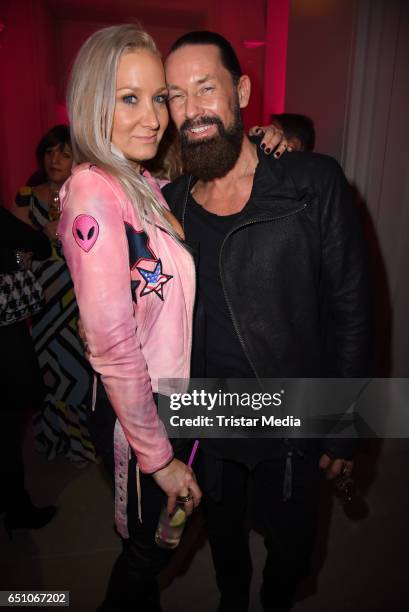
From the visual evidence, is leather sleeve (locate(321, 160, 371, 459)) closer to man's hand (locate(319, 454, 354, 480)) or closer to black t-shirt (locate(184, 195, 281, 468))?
man's hand (locate(319, 454, 354, 480))

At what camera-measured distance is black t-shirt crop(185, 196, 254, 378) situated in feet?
5.24

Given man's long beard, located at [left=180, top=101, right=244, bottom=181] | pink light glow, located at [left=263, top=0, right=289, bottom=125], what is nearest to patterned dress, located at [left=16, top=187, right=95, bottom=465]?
man's long beard, located at [left=180, top=101, right=244, bottom=181]

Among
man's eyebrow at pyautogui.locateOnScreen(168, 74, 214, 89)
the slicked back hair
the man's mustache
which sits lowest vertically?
the man's mustache

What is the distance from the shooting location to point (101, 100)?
1270mm

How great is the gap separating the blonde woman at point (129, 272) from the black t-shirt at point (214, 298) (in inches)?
6.7

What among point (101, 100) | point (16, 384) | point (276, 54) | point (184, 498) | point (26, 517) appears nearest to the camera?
point (101, 100)

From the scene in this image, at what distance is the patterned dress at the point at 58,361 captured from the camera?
288 cm

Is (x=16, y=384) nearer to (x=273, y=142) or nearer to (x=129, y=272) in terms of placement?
(x=129, y=272)

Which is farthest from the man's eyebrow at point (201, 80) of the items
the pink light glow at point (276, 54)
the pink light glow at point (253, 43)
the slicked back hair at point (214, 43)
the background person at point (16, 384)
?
the pink light glow at point (253, 43)

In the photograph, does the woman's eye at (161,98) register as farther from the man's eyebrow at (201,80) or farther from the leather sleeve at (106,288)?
the leather sleeve at (106,288)

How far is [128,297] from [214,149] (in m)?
0.79

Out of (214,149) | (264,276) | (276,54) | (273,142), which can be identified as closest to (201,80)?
Answer: (214,149)

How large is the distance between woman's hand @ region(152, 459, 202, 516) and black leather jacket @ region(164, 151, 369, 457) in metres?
0.46

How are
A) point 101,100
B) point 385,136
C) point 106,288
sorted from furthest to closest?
point 385,136, point 101,100, point 106,288
